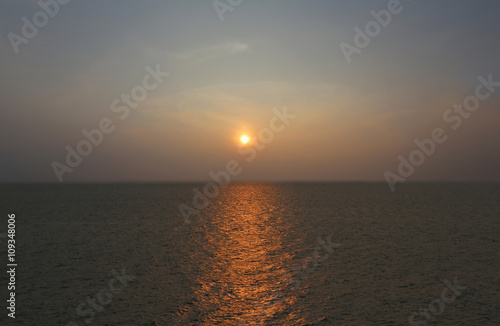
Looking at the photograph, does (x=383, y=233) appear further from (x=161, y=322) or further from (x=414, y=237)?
(x=161, y=322)

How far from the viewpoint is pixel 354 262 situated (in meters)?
28.0

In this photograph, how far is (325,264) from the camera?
2772 centimetres

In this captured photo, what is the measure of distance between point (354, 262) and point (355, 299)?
892 centimetres

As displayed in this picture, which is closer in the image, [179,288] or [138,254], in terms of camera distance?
[179,288]

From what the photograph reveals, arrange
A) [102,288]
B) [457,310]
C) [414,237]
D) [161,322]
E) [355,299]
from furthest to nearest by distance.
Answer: [414,237] → [102,288] → [355,299] → [457,310] → [161,322]

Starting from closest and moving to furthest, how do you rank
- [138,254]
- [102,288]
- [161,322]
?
[161,322] → [102,288] → [138,254]

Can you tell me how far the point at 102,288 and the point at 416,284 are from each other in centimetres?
1995

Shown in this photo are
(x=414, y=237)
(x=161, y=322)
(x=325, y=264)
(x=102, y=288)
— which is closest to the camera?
(x=161, y=322)

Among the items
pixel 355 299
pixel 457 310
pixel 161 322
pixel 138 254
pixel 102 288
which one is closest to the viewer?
pixel 161 322

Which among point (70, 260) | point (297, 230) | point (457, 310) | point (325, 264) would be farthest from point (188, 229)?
point (457, 310)

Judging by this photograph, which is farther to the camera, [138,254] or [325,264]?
[138,254]

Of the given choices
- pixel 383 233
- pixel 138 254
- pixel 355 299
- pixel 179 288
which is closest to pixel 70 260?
pixel 138 254

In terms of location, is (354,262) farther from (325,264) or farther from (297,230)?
(297,230)

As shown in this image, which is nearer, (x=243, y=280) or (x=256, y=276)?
(x=243, y=280)
